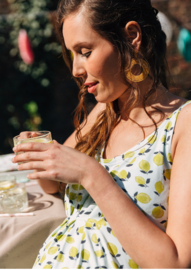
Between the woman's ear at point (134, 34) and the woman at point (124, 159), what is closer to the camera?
the woman at point (124, 159)

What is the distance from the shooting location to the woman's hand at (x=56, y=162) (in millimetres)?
1203

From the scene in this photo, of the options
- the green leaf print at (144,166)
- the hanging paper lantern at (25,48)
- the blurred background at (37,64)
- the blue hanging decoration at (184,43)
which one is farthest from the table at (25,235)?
the blue hanging decoration at (184,43)

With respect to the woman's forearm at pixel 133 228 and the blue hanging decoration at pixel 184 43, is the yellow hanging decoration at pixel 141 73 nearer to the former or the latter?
the woman's forearm at pixel 133 228

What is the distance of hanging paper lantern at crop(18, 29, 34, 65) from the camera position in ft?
17.1

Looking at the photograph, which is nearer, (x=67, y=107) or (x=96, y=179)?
(x=96, y=179)

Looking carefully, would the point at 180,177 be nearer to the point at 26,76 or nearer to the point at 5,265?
the point at 5,265

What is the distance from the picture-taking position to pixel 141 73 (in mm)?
1506

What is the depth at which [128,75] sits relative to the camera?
1471 mm

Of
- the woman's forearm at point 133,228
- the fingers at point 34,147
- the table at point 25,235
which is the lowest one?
the table at point 25,235

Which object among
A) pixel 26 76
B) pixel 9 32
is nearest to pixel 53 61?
pixel 26 76

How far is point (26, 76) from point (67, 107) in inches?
41.7

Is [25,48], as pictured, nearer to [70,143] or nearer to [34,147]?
[70,143]

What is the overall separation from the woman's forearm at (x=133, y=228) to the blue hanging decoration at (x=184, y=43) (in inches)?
180

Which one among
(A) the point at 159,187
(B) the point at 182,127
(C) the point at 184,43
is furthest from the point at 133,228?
(C) the point at 184,43
